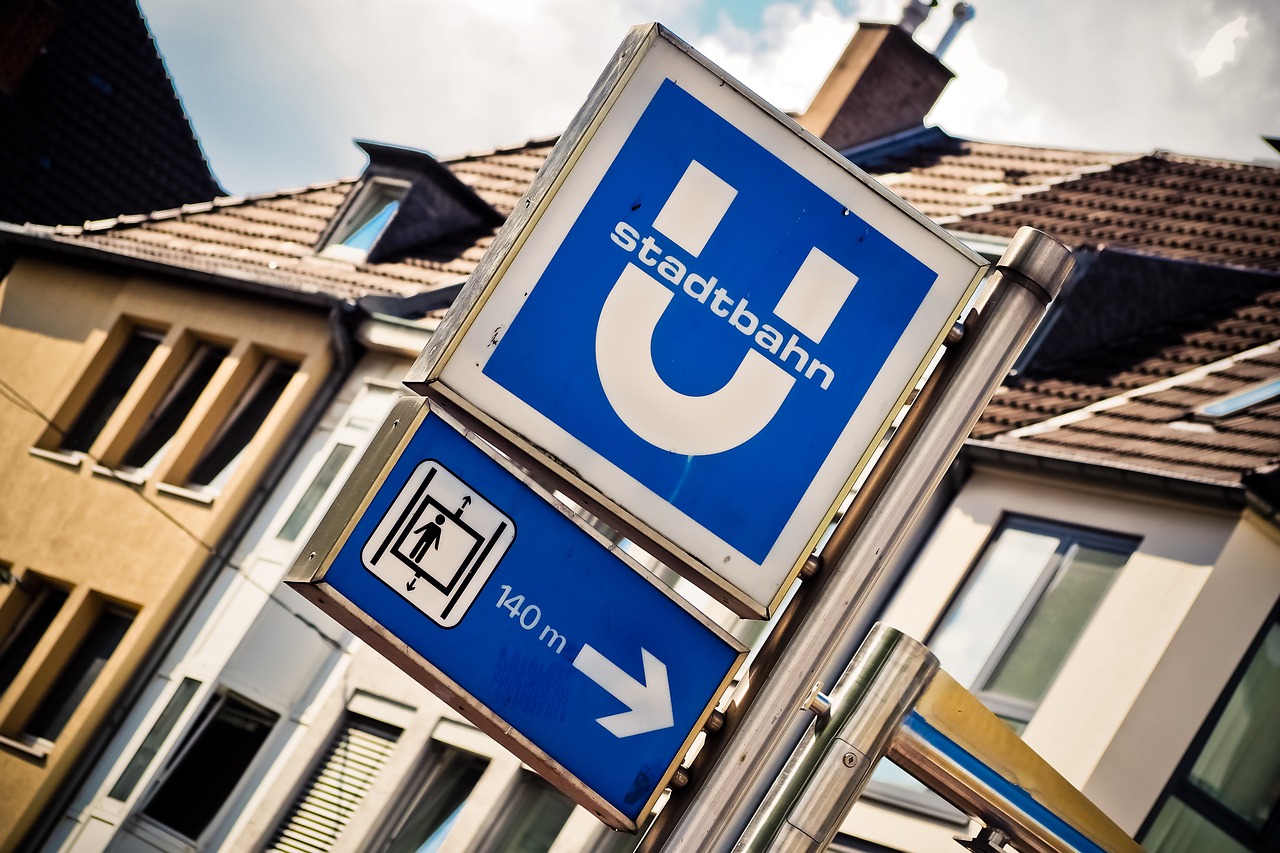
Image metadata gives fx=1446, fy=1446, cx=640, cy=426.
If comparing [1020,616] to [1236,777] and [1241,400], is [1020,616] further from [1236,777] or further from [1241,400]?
[1241,400]

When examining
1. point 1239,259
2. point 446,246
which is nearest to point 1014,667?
point 1239,259

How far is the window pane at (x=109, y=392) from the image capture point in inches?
755

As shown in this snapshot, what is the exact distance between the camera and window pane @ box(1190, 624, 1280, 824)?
9.88m

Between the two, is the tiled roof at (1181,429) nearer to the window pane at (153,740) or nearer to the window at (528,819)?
the window at (528,819)

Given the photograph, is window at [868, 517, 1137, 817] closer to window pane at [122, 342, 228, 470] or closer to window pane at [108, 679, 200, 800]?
window pane at [108, 679, 200, 800]

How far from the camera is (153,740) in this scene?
16062 mm

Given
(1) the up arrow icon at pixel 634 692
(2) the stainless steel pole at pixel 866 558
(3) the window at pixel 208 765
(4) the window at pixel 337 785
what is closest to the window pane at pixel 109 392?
(3) the window at pixel 208 765

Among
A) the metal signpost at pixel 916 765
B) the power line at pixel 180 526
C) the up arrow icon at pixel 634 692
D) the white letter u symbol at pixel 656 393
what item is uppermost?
the white letter u symbol at pixel 656 393

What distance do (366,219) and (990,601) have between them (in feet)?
38.5

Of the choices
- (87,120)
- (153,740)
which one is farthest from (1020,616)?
(87,120)

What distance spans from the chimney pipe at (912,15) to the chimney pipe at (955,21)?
0.43 metres

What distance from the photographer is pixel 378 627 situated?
95.7 inches

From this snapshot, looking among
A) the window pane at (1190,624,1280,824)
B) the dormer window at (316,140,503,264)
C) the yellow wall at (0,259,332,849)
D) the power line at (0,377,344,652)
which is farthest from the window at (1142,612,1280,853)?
the dormer window at (316,140,503,264)

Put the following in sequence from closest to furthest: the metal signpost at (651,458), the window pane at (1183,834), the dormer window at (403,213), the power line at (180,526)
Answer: the metal signpost at (651,458)
the window pane at (1183,834)
the power line at (180,526)
the dormer window at (403,213)
